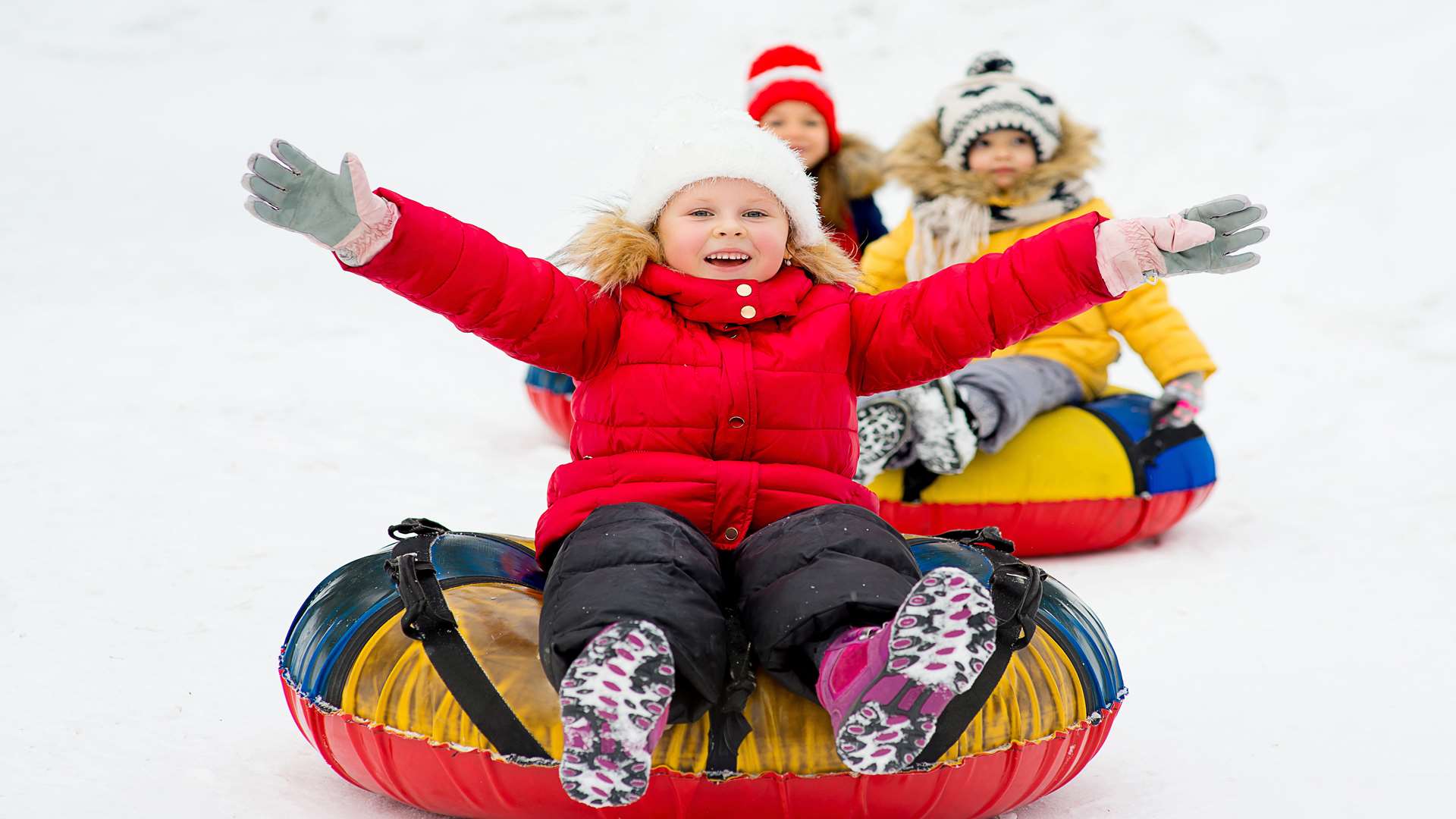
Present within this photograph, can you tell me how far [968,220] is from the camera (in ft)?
13.8

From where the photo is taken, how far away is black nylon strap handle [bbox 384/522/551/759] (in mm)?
1910

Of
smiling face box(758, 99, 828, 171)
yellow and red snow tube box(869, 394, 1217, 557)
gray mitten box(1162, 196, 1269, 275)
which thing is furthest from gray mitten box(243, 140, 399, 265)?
smiling face box(758, 99, 828, 171)

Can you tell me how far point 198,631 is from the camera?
3016 millimetres

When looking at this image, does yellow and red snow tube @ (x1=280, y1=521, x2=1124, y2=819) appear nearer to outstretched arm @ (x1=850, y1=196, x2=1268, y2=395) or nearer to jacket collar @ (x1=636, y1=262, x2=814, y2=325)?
outstretched arm @ (x1=850, y1=196, x2=1268, y2=395)

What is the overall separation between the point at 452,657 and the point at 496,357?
469 centimetres

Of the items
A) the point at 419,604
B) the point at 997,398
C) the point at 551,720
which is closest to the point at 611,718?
the point at 551,720

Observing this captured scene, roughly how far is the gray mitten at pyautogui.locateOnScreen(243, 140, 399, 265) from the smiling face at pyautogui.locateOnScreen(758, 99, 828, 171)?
105 inches

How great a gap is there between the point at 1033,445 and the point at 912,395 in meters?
0.41

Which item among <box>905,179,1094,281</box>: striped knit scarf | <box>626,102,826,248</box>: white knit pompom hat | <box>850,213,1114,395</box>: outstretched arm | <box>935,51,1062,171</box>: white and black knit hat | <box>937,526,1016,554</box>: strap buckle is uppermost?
<box>935,51,1062,171</box>: white and black knit hat

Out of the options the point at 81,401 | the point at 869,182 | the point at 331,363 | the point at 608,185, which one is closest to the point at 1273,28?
the point at 608,185

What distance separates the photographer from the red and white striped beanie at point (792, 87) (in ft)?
15.6

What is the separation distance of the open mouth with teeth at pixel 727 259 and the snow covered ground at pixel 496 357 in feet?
3.26

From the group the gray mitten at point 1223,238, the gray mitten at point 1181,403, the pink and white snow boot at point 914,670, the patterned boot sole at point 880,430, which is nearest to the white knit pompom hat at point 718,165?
the gray mitten at point 1223,238

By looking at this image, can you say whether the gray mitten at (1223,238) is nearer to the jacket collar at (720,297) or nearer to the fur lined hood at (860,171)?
the jacket collar at (720,297)
